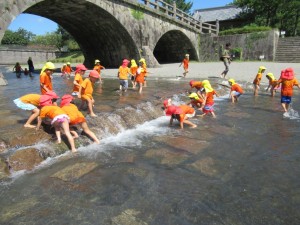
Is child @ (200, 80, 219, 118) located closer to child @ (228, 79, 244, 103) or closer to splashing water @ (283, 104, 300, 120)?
splashing water @ (283, 104, 300, 120)

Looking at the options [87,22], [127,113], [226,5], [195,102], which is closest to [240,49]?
[87,22]

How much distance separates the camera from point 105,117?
738 cm

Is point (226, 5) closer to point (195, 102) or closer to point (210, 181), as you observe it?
point (195, 102)

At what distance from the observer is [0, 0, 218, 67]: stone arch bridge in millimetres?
19188

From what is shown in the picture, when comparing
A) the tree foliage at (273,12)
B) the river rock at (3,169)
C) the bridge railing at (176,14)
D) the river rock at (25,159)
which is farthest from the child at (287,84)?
the tree foliage at (273,12)

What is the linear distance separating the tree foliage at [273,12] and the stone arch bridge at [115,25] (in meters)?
6.91

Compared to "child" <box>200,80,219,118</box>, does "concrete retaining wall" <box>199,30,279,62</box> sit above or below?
above

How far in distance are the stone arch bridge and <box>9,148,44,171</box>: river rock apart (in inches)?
463

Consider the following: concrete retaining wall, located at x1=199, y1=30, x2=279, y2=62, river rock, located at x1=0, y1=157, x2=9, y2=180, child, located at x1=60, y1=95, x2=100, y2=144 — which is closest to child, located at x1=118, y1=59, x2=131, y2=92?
child, located at x1=60, y1=95, x2=100, y2=144

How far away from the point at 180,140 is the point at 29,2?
12993 millimetres

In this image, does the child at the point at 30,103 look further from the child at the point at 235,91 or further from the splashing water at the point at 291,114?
the child at the point at 235,91

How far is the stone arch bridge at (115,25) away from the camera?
1919cm

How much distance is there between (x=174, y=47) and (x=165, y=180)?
28.8m

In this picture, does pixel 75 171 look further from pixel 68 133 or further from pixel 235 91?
pixel 235 91
